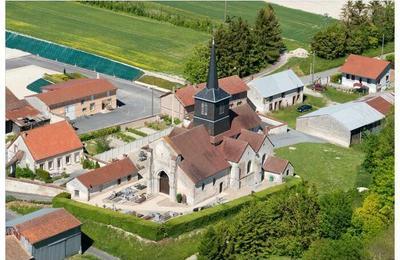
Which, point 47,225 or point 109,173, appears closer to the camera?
point 47,225

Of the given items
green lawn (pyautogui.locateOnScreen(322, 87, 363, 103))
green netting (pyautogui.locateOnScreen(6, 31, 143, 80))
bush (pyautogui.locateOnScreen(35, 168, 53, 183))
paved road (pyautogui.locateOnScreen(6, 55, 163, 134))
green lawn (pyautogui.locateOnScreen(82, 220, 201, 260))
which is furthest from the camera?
green netting (pyautogui.locateOnScreen(6, 31, 143, 80))

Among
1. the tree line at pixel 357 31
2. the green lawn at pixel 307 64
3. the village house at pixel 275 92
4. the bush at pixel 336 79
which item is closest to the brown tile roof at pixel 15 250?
the village house at pixel 275 92

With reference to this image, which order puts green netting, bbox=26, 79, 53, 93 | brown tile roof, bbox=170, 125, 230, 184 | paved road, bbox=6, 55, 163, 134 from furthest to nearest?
green netting, bbox=26, 79, 53, 93 < paved road, bbox=6, 55, 163, 134 < brown tile roof, bbox=170, 125, 230, 184

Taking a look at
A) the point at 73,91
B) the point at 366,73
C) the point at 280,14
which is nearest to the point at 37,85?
the point at 73,91

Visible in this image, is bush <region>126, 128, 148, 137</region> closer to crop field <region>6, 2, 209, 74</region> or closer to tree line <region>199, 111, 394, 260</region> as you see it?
crop field <region>6, 2, 209, 74</region>

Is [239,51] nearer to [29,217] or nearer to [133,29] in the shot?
[133,29]

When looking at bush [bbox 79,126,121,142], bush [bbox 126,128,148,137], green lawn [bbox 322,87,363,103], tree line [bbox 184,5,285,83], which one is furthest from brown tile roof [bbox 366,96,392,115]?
bush [bbox 79,126,121,142]
